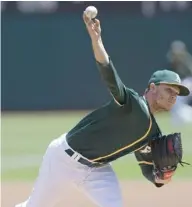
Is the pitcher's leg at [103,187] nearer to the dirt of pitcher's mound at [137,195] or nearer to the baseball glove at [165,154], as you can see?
the baseball glove at [165,154]

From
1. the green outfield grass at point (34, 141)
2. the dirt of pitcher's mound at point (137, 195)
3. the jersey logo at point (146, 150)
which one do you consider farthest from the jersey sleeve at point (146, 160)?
the green outfield grass at point (34, 141)

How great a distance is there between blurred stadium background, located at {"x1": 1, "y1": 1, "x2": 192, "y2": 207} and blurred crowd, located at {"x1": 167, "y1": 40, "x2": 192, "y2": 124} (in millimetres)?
774

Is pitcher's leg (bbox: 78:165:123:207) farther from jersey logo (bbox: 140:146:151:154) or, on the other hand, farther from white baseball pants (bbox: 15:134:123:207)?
jersey logo (bbox: 140:146:151:154)

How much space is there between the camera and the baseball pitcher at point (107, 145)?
517 cm

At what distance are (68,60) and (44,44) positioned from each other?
0.92 m

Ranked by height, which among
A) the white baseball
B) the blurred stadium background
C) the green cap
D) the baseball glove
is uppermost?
the white baseball

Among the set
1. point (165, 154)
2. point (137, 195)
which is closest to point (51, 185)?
point (165, 154)

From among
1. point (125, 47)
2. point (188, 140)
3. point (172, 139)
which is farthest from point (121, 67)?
point (172, 139)

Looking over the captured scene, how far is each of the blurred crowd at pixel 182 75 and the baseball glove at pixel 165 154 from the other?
441 cm

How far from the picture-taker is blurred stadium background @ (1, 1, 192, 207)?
74.1 feet

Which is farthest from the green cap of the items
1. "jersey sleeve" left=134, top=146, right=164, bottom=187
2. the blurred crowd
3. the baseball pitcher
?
the blurred crowd

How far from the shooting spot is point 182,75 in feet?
58.4

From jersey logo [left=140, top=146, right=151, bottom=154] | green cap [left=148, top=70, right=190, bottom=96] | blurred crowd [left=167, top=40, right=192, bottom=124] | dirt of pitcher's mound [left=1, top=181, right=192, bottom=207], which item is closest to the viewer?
green cap [left=148, top=70, right=190, bottom=96]

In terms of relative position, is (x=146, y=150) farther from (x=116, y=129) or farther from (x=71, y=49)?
(x=71, y=49)
